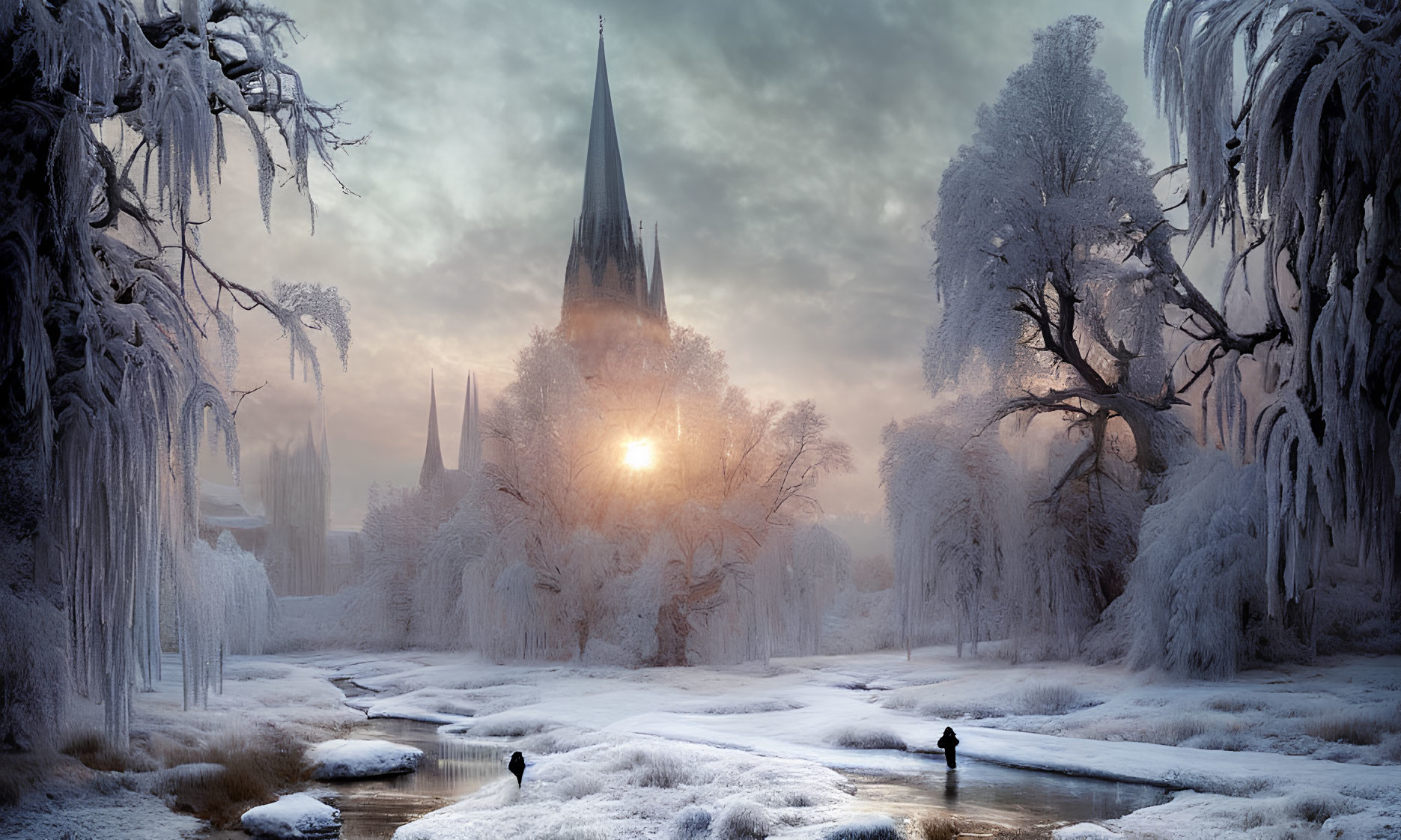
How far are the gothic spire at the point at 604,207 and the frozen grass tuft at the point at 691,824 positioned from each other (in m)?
41.9

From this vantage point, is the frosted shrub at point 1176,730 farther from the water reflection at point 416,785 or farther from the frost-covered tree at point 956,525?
the water reflection at point 416,785

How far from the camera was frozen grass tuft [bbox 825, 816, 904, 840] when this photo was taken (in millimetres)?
5875

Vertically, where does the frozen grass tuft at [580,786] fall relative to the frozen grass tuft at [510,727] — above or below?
above

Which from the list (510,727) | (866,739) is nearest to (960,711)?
(866,739)

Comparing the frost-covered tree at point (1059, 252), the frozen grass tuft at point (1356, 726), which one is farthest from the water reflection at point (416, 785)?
the frost-covered tree at point (1059, 252)

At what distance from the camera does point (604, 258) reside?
4703cm

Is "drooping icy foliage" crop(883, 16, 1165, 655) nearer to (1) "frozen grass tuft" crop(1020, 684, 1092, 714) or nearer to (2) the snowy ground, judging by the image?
(2) the snowy ground

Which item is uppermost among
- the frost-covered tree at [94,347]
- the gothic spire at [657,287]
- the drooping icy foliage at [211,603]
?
the gothic spire at [657,287]

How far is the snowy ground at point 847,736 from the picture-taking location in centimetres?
648

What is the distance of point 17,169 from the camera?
6840mm

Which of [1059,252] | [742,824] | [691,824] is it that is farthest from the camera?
[1059,252]

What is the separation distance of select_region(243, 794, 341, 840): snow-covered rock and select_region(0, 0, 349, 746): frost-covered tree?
54.4 inches

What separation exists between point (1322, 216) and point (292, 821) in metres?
9.99

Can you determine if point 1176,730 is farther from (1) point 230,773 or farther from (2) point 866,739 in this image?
(1) point 230,773
